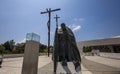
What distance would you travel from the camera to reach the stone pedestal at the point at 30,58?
4.92 meters

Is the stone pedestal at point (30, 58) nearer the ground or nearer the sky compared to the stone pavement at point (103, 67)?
nearer the sky

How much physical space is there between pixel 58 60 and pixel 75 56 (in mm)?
496

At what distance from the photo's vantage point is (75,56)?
3748mm

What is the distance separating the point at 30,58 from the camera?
4996 millimetres

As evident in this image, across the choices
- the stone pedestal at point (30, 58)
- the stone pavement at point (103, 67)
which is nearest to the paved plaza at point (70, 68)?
the stone pavement at point (103, 67)

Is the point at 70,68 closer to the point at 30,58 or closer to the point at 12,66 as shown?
the point at 30,58

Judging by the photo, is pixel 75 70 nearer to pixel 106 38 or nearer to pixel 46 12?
pixel 46 12

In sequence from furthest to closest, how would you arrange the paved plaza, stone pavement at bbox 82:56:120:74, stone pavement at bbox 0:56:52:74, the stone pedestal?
stone pavement at bbox 82:56:120:74 → stone pavement at bbox 0:56:52:74 → the paved plaza → the stone pedestal

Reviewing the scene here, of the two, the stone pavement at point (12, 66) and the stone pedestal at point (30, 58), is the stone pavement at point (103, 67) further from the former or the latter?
the stone pedestal at point (30, 58)

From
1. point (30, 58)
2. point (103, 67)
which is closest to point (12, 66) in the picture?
point (103, 67)

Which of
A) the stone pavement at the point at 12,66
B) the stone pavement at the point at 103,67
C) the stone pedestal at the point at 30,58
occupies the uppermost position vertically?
the stone pedestal at the point at 30,58

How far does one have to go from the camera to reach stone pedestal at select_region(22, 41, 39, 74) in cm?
492

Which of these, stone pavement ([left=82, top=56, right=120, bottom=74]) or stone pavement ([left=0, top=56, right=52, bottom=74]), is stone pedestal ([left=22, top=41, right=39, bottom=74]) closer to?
stone pavement ([left=0, top=56, right=52, bottom=74])

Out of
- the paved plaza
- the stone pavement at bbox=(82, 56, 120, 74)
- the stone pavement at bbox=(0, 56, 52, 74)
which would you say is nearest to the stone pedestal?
the paved plaza
